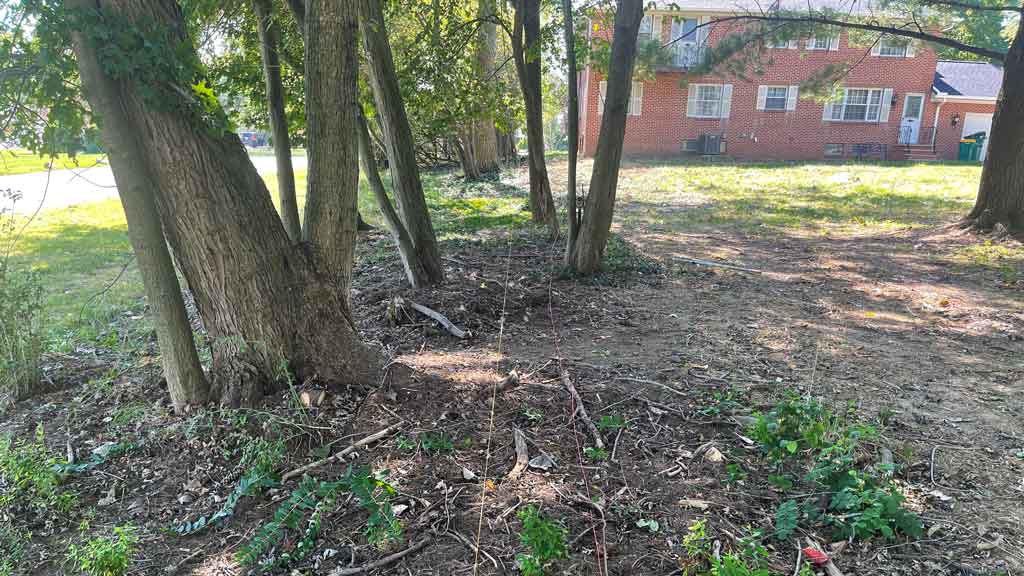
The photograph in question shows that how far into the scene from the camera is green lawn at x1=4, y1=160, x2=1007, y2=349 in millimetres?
7152

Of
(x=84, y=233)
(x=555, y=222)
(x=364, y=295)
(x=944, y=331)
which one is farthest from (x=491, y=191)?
(x=944, y=331)

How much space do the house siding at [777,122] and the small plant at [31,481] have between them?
85.1ft

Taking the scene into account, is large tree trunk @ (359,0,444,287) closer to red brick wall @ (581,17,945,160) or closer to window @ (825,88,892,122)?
red brick wall @ (581,17,945,160)

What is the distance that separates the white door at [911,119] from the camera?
1093 inches

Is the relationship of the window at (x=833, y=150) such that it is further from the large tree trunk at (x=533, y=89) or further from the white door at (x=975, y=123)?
the large tree trunk at (x=533, y=89)

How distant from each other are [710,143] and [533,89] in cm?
1991

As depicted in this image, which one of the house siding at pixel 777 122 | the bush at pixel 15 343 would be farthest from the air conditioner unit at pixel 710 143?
the bush at pixel 15 343

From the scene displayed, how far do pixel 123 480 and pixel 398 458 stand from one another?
4.63ft

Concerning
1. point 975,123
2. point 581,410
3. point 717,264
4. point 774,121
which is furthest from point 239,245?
point 975,123

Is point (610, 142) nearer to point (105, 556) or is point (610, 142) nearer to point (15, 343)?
point (15, 343)

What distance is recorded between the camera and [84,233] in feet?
35.7

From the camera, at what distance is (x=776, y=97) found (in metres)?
27.6

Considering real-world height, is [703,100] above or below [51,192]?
above

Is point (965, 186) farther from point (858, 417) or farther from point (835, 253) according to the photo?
point (858, 417)
